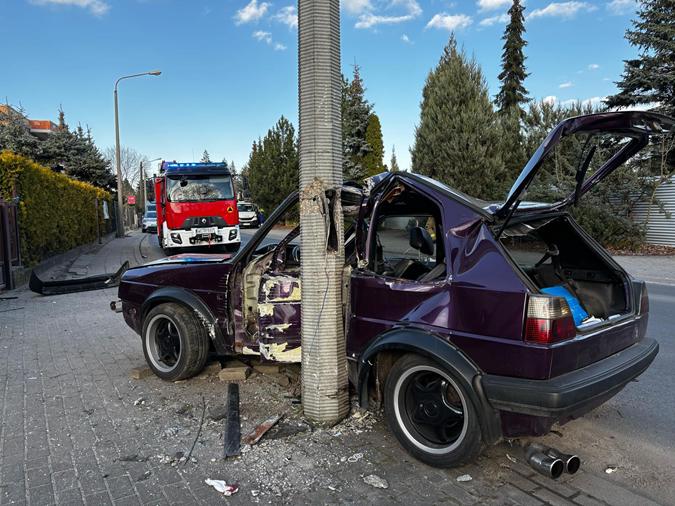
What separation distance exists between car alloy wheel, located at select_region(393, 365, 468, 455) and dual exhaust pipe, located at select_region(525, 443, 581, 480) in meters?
0.40

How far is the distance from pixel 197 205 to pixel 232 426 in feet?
47.7

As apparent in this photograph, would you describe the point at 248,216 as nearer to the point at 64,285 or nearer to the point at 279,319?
the point at 64,285

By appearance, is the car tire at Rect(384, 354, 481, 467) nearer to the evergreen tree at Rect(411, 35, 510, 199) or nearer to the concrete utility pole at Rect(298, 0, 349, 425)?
the concrete utility pole at Rect(298, 0, 349, 425)

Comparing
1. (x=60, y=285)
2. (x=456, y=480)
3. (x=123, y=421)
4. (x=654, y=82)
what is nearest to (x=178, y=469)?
(x=123, y=421)

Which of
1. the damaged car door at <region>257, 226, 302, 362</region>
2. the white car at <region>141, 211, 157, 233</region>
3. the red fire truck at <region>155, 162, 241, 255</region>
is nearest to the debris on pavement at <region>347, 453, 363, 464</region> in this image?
the damaged car door at <region>257, 226, 302, 362</region>

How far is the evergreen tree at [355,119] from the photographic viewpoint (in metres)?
38.4

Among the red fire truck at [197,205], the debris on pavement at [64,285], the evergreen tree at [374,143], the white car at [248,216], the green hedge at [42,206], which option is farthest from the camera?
the evergreen tree at [374,143]

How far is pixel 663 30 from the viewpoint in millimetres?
20719

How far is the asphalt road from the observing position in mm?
3096

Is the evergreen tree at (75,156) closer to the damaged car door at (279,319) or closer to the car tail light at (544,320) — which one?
the damaged car door at (279,319)

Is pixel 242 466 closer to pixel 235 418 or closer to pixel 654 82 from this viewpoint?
pixel 235 418

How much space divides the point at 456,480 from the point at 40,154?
36128 mm

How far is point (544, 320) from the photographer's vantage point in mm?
2717

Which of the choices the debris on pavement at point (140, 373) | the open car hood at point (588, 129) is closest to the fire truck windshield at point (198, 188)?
the debris on pavement at point (140, 373)
